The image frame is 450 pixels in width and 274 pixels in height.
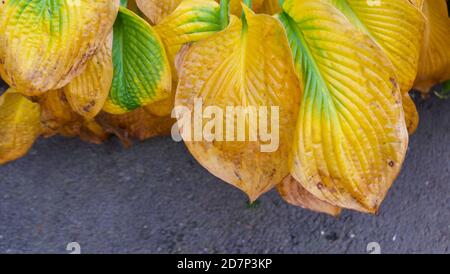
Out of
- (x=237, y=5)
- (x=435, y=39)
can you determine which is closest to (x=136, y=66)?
(x=237, y=5)

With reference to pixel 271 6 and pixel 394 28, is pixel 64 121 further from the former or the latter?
pixel 394 28

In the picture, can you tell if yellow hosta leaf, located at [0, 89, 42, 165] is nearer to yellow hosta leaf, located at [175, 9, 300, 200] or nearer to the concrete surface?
the concrete surface

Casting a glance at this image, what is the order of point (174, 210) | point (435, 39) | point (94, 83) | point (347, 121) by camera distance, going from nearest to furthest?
point (347, 121), point (94, 83), point (435, 39), point (174, 210)

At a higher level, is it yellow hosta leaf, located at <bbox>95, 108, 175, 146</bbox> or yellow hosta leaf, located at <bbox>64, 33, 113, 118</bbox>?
yellow hosta leaf, located at <bbox>64, 33, 113, 118</bbox>

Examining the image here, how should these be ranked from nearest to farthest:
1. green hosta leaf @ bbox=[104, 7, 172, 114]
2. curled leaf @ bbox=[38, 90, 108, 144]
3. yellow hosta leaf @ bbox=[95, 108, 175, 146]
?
green hosta leaf @ bbox=[104, 7, 172, 114] → curled leaf @ bbox=[38, 90, 108, 144] → yellow hosta leaf @ bbox=[95, 108, 175, 146]

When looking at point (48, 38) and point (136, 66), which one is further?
point (136, 66)

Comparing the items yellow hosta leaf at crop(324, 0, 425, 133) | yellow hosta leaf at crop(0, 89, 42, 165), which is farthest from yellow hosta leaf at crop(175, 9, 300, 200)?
yellow hosta leaf at crop(0, 89, 42, 165)
